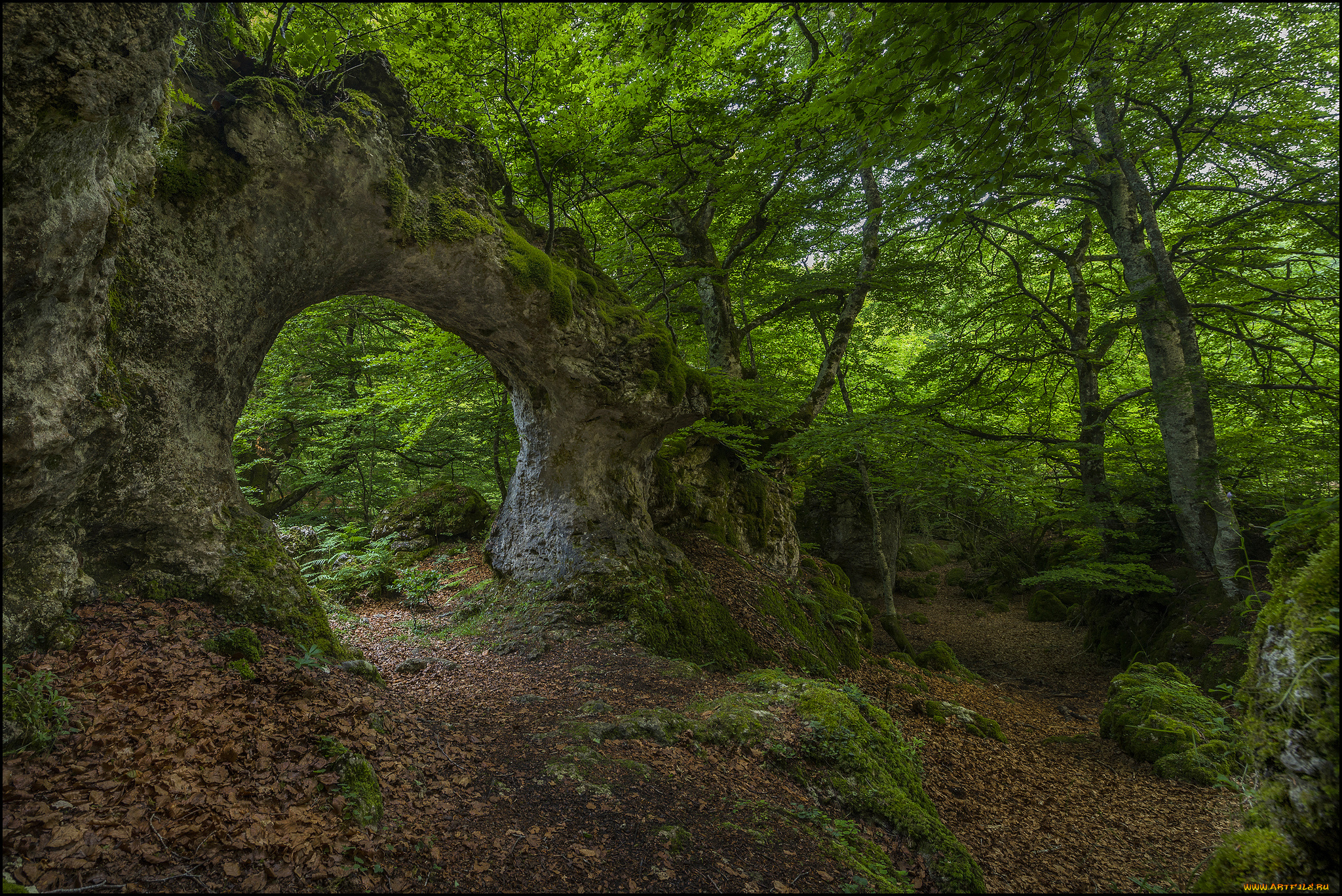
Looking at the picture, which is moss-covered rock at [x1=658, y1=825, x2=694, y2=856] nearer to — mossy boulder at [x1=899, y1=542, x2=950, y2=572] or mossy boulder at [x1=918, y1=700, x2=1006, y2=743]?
mossy boulder at [x1=918, y1=700, x2=1006, y2=743]

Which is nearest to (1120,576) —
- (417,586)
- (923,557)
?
(923,557)

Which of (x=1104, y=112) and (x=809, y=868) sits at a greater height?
(x=1104, y=112)

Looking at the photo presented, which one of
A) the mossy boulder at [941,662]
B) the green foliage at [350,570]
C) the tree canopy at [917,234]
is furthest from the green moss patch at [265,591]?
the mossy boulder at [941,662]

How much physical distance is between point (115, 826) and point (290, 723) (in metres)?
0.92

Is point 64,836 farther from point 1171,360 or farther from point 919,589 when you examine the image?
point 919,589

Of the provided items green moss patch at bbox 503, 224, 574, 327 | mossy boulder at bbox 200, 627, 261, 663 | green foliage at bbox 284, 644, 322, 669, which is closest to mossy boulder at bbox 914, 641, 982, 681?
green moss patch at bbox 503, 224, 574, 327

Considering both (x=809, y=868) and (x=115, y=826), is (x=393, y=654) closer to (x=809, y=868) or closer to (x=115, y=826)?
(x=115, y=826)

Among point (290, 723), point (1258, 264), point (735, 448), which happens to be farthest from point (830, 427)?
point (290, 723)

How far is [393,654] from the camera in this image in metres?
5.55

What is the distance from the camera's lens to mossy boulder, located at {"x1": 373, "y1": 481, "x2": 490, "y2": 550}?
9.65 metres

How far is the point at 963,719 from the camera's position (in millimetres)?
6914

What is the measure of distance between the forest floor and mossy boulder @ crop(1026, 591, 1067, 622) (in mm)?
9378

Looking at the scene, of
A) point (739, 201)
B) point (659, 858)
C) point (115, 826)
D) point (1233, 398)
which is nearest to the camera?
point (115, 826)

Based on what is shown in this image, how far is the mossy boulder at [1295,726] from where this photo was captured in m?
2.02
